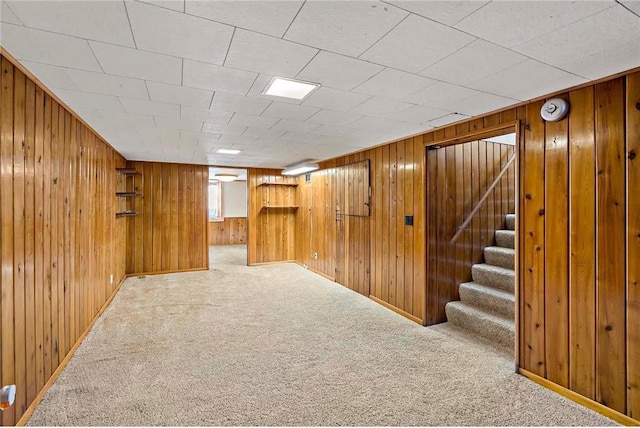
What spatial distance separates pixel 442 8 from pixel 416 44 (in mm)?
300

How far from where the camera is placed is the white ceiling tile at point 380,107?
98.2 inches

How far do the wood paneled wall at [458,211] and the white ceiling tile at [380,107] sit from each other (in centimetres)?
101

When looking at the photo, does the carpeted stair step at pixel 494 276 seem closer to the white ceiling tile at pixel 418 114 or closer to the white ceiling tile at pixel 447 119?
the white ceiling tile at pixel 447 119

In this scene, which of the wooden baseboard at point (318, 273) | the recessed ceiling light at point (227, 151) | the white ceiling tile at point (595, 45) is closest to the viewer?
the white ceiling tile at point (595, 45)

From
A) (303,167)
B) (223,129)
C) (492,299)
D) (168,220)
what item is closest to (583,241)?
(492,299)

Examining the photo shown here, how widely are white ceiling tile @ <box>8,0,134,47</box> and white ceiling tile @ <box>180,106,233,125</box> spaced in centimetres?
115

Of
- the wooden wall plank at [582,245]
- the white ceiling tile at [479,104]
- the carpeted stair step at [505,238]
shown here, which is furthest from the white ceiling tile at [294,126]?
the carpeted stair step at [505,238]

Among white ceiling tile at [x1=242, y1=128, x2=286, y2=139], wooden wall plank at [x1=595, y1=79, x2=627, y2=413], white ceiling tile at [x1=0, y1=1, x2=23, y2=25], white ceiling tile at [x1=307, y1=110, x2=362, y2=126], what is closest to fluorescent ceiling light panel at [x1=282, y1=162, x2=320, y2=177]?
white ceiling tile at [x1=242, y1=128, x2=286, y2=139]

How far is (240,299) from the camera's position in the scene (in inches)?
174

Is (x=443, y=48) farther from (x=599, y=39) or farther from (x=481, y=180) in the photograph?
(x=481, y=180)

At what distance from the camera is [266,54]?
1.73 meters

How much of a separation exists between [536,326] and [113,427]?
298 centimetres

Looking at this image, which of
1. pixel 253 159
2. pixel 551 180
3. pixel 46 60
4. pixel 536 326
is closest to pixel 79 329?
pixel 46 60

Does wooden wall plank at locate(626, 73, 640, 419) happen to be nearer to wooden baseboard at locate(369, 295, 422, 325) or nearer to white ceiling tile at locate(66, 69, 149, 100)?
wooden baseboard at locate(369, 295, 422, 325)
